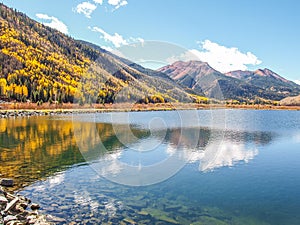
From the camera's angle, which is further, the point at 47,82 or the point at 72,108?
the point at 47,82

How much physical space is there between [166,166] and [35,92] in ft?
364

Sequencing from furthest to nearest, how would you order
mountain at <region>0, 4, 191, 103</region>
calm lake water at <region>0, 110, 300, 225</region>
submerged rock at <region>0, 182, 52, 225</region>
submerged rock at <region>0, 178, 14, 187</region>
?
mountain at <region>0, 4, 191, 103</region>
submerged rock at <region>0, 178, 14, 187</region>
calm lake water at <region>0, 110, 300, 225</region>
submerged rock at <region>0, 182, 52, 225</region>

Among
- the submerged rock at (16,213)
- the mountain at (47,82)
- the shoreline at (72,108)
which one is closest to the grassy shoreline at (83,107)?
the shoreline at (72,108)

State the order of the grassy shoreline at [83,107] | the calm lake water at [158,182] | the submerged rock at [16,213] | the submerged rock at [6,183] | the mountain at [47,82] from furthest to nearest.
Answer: the mountain at [47,82] < the grassy shoreline at [83,107] < the submerged rock at [6,183] < the calm lake water at [158,182] < the submerged rock at [16,213]

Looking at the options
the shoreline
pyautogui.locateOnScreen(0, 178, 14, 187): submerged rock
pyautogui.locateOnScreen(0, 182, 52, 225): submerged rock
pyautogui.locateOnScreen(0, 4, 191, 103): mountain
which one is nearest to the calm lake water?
pyautogui.locateOnScreen(0, 178, 14, 187): submerged rock

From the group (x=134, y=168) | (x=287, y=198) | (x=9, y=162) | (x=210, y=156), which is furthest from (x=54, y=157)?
(x=287, y=198)

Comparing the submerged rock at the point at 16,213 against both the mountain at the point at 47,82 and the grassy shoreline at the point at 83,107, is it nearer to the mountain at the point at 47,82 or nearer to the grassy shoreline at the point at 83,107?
the grassy shoreline at the point at 83,107

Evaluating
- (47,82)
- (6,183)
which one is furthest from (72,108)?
(6,183)

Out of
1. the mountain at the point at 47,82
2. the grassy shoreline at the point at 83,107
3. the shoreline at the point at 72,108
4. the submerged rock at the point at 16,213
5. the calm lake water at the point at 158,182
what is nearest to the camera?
the submerged rock at the point at 16,213

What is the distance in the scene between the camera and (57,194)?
16859 mm

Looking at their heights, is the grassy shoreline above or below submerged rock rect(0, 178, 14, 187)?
above

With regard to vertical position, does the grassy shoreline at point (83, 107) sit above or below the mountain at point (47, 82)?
below

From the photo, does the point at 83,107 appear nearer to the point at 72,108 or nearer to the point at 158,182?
the point at 72,108

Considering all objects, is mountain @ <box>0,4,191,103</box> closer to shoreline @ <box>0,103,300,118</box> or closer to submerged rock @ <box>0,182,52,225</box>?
shoreline @ <box>0,103,300,118</box>
